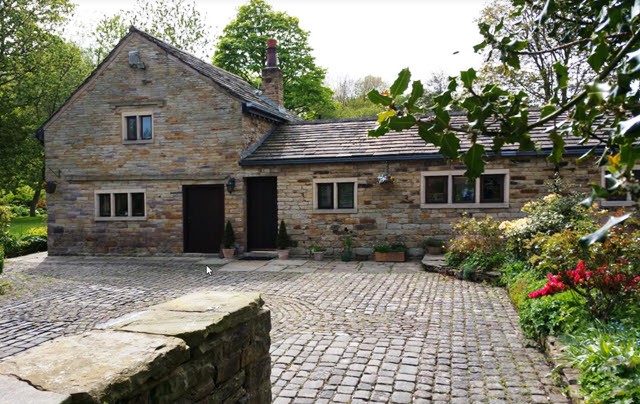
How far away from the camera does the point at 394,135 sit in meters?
16.0

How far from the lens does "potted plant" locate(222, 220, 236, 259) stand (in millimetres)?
15492

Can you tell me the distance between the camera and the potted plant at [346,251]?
47.8 ft

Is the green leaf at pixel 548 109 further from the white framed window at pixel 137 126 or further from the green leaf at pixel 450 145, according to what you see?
the white framed window at pixel 137 126

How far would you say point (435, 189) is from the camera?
14.5m

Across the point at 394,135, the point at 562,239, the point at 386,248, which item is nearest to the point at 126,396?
the point at 562,239

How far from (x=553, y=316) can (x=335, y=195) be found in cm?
951

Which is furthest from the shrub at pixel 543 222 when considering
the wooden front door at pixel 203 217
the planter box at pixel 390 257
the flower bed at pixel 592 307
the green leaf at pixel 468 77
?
the wooden front door at pixel 203 217

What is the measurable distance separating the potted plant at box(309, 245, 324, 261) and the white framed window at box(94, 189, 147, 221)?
609 centimetres

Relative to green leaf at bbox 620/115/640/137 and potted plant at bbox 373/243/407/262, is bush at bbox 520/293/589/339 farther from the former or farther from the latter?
potted plant at bbox 373/243/407/262

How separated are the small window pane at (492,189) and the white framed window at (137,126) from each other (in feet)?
36.7

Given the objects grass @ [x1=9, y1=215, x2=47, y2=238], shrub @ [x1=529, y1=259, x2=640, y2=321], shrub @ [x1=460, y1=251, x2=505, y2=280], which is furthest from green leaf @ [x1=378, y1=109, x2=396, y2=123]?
grass @ [x1=9, y1=215, x2=47, y2=238]

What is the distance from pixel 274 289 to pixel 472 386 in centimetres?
607

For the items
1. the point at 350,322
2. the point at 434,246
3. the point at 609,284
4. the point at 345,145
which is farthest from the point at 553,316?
the point at 345,145

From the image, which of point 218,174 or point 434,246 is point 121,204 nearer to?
point 218,174
